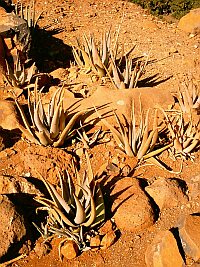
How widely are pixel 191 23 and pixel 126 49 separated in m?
1.48

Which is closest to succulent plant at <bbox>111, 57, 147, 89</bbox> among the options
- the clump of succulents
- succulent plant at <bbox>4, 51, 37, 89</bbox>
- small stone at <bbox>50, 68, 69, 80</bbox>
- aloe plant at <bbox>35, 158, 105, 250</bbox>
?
the clump of succulents

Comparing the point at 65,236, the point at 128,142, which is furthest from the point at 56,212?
the point at 128,142

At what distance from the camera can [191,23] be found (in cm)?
702

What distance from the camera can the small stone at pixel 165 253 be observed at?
2957mm

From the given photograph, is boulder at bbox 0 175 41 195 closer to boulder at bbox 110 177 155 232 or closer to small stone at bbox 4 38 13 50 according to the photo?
boulder at bbox 110 177 155 232

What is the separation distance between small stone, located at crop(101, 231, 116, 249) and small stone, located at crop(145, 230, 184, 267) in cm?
35

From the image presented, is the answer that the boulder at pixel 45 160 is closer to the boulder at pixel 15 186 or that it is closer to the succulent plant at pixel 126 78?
the boulder at pixel 15 186

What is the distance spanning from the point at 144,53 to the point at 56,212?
363cm

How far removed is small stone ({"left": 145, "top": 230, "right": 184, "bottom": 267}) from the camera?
296 cm

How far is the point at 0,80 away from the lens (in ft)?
17.1

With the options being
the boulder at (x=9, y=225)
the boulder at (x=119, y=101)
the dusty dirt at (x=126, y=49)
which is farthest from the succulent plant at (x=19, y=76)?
the boulder at (x=9, y=225)

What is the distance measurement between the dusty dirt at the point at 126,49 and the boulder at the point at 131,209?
2.9 inches

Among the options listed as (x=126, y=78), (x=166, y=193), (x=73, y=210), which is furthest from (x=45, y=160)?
(x=126, y=78)

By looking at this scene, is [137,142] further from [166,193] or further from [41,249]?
[41,249]
